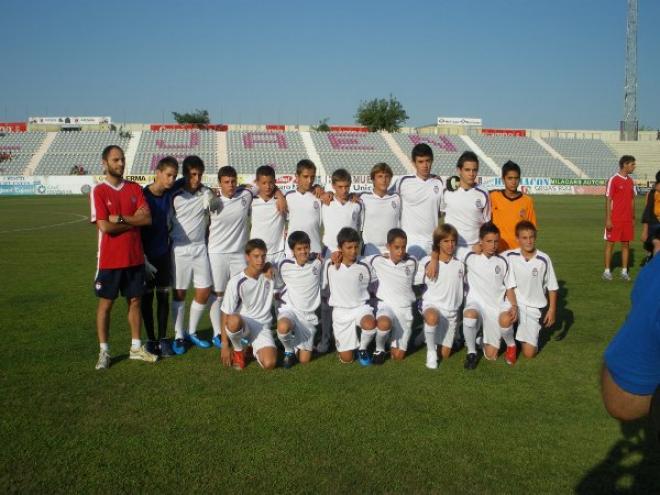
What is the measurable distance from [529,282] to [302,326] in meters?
2.38

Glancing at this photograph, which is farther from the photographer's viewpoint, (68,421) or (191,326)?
(191,326)

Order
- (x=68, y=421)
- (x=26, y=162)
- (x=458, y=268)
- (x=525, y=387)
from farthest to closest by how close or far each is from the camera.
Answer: (x=26, y=162) → (x=458, y=268) → (x=525, y=387) → (x=68, y=421)

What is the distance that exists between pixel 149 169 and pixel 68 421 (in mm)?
43045

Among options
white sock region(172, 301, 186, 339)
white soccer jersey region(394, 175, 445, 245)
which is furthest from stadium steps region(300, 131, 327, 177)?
white sock region(172, 301, 186, 339)

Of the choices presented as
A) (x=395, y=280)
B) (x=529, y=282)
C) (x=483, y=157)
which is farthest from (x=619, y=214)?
(x=483, y=157)

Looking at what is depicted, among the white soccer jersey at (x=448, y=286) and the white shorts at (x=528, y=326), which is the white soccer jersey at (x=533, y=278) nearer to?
the white shorts at (x=528, y=326)

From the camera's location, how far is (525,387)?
180 inches

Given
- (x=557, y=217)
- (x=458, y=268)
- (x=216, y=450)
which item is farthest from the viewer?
(x=557, y=217)

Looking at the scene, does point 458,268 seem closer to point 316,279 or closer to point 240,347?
point 316,279

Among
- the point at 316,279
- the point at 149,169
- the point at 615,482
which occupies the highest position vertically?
the point at 149,169

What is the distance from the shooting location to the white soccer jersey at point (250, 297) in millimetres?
5367

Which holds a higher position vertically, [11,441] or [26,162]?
[26,162]

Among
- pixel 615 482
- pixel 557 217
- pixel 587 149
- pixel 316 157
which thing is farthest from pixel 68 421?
pixel 587 149

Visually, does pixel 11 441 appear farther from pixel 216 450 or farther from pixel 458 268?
pixel 458 268
